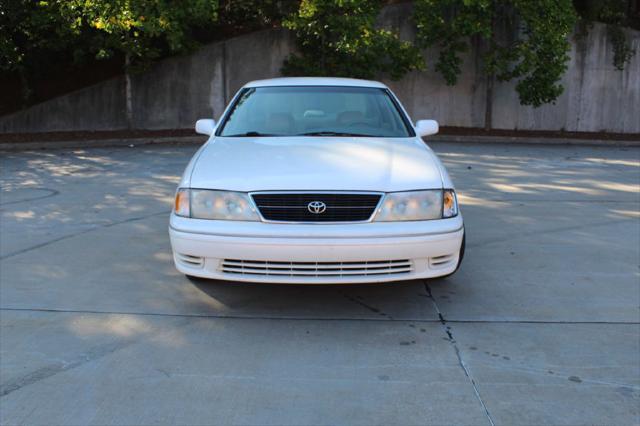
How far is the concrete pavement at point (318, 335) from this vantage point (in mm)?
3467

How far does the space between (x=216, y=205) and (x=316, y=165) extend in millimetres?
733

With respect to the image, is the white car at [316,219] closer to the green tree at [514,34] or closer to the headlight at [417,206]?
the headlight at [417,206]

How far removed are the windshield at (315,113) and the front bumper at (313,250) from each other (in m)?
1.44

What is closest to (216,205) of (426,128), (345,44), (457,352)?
(457,352)

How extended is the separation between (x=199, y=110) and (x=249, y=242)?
43.4 feet

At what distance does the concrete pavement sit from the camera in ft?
11.4

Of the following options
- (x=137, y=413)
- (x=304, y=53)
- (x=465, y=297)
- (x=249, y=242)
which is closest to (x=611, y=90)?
(x=304, y=53)

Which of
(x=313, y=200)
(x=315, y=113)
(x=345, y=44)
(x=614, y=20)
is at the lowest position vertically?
(x=313, y=200)

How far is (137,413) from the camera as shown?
337 centimetres

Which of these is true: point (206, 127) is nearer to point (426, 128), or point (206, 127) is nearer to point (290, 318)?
point (426, 128)

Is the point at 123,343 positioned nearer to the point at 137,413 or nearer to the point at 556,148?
the point at 137,413

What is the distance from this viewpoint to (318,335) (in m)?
4.39

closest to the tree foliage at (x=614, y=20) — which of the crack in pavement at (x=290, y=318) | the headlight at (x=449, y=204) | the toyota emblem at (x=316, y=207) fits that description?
the crack in pavement at (x=290, y=318)

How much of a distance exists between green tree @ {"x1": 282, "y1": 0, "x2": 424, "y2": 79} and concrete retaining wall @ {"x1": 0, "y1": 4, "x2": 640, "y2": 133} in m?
0.87
